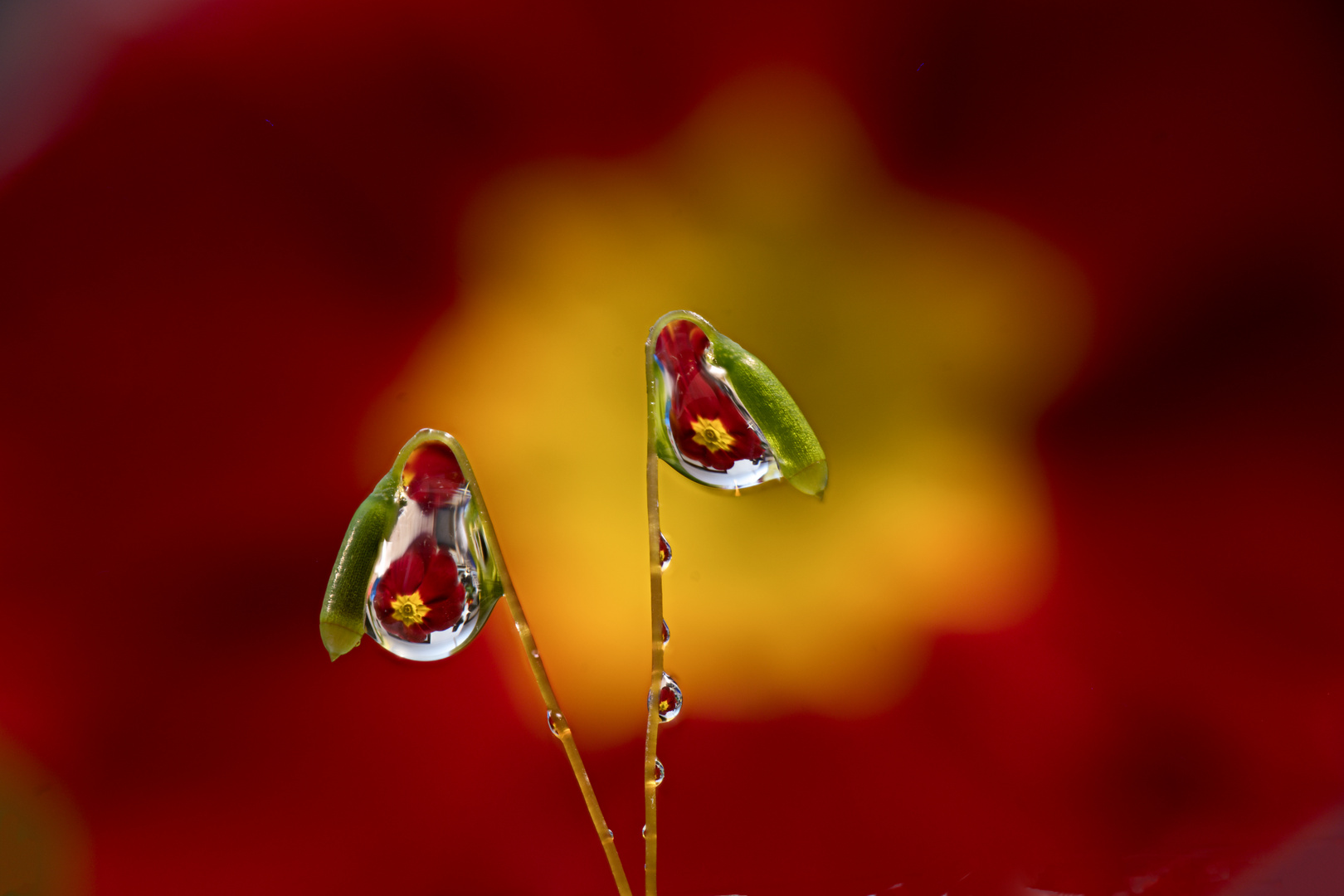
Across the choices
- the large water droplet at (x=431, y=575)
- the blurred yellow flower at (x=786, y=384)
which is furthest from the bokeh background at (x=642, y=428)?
the large water droplet at (x=431, y=575)

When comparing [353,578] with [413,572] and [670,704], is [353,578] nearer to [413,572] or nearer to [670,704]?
[413,572]

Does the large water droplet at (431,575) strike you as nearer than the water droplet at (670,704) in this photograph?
Yes

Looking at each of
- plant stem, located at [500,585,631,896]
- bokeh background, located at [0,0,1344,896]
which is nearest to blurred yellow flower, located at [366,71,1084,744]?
bokeh background, located at [0,0,1344,896]

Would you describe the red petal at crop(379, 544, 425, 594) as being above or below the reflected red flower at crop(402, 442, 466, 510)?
below

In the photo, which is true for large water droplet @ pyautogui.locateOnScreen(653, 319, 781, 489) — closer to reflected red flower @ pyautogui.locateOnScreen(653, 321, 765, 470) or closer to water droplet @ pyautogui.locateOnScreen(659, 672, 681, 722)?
reflected red flower @ pyautogui.locateOnScreen(653, 321, 765, 470)

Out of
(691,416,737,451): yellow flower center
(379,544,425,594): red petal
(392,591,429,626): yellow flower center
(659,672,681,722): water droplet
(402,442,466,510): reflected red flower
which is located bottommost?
(659,672,681,722): water droplet

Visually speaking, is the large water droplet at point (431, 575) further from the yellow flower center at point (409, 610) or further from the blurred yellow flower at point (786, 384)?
the blurred yellow flower at point (786, 384)

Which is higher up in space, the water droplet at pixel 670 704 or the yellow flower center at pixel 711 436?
the yellow flower center at pixel 711 436
